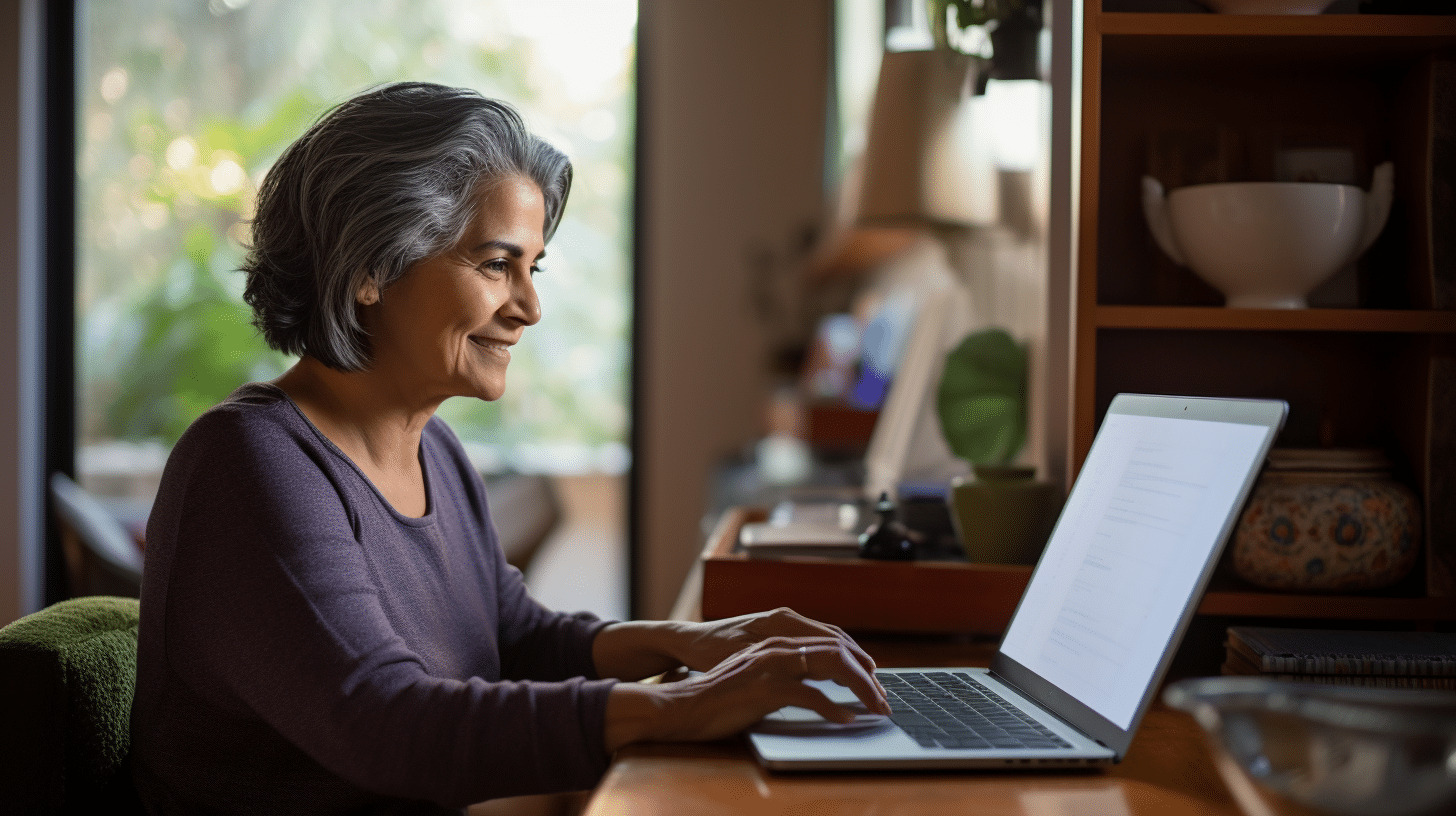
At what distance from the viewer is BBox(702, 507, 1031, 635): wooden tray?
1.22 m

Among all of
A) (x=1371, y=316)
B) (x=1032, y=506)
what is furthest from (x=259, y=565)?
(x=1371, y=316)

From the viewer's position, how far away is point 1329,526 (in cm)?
108

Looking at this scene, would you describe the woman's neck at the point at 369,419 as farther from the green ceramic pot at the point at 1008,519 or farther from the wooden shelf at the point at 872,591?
the green ceramic pot at the point at 1008,519

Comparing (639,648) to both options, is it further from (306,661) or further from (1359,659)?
(1359,659)

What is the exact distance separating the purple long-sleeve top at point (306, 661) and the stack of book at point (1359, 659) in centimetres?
57

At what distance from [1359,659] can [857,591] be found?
50 cm

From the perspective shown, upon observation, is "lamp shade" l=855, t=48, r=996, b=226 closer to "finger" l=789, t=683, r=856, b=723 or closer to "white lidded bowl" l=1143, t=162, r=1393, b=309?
"white lidded bowl" l=1143, t=162, r=1393, b=309

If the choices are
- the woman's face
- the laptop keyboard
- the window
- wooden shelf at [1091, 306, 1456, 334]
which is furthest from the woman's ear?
the window

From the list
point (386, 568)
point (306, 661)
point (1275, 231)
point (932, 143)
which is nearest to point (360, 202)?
point (386, 568)

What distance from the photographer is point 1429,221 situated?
1108 mm

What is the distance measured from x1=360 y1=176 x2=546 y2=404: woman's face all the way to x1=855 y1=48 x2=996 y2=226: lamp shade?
3.02ft

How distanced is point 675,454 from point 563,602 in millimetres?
737

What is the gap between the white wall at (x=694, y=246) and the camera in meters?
4.21

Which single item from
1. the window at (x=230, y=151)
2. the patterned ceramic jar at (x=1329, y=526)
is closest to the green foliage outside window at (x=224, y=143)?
the window at (x=230, y=151)
